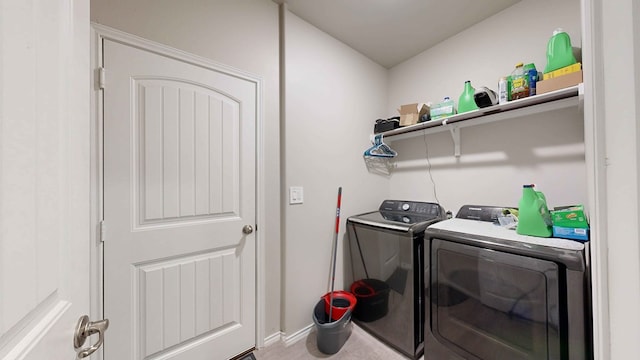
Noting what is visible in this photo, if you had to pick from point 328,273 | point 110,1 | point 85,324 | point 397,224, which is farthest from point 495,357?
point 110,1

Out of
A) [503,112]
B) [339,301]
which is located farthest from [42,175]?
[503,112]

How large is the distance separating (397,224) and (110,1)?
2.18 m

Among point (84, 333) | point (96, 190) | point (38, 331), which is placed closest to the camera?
point (38, 331)

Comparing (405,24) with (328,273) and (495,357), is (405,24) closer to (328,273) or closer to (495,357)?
(328,273)

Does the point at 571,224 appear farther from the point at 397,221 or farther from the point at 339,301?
the point at 339,301

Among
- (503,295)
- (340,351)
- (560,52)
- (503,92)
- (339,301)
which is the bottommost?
(340,351)

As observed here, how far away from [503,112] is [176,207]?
236cm

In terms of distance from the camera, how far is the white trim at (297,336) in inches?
66.4

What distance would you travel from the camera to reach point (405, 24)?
1880 mm

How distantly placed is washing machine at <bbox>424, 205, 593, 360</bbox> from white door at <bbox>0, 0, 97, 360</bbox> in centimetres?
161

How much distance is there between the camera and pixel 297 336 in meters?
1.74

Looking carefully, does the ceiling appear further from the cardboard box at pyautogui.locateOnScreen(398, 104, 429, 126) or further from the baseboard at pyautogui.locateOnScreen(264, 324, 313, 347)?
the baseboard at pyautogui.locateOnScreen(264, 324, 313, 347)

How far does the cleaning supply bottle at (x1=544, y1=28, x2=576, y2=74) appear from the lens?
1.31 m

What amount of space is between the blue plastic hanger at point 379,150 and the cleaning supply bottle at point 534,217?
4.16ft
